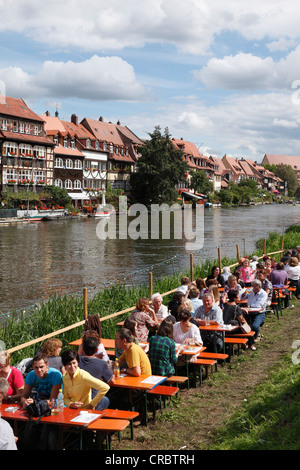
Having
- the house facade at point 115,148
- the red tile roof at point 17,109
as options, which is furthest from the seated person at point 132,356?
the house facade at point 115,148

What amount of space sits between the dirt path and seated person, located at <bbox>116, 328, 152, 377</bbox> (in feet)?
2.27

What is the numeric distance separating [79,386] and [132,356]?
107 centimetres

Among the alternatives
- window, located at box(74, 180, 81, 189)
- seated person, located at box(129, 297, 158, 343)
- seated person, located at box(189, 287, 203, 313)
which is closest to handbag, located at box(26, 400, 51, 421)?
seated person, located at box(129, 297, 158, 343)

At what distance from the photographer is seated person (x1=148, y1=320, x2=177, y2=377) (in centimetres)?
764

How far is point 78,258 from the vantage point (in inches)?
1256

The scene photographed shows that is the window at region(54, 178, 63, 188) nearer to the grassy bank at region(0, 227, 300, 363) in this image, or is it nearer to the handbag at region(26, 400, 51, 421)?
the grassy bank at region(0, 227, 300, 363)

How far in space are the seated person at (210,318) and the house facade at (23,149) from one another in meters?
52.3

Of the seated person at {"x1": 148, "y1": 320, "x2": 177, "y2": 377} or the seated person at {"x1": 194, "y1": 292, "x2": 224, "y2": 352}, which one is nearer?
the seated person at {"x1": 148, "y1": 320, "x2": 177, "y2": 377}

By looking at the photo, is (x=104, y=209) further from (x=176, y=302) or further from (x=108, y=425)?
(x=108, y=425)

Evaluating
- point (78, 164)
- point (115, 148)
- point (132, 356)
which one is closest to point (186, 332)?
point (132, 356)

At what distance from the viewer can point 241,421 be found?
21.8 ft

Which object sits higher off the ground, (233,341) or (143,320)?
(143,320)

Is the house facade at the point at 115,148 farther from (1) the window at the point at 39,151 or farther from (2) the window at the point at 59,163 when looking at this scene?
(1) the window at the point at 39,151

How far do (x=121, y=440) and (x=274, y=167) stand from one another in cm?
19098
